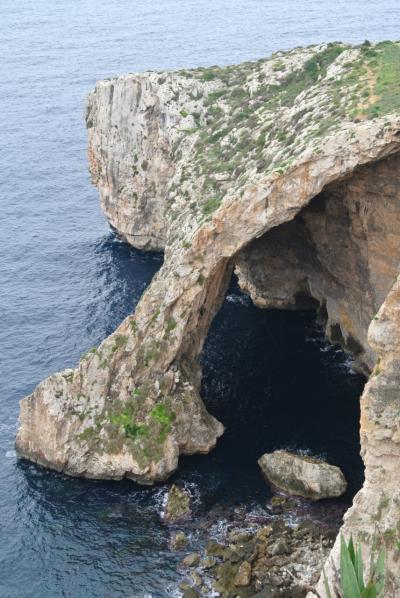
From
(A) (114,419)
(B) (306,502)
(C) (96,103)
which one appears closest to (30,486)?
(A) (114,419)

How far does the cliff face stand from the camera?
54781mm

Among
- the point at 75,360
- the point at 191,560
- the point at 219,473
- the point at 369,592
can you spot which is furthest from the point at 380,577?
the point at 75,360

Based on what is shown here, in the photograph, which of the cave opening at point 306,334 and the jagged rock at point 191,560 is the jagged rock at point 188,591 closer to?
the jagged rock at point 191,560

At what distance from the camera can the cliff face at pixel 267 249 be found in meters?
54.8

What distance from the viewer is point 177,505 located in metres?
Answer: 59.8

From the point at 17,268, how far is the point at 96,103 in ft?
63.8

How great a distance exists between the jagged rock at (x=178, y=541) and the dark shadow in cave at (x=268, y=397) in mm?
3915

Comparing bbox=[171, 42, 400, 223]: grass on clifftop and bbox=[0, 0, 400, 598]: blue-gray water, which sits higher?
bbox=[171, 42, 400, 223]: grass on clifftop

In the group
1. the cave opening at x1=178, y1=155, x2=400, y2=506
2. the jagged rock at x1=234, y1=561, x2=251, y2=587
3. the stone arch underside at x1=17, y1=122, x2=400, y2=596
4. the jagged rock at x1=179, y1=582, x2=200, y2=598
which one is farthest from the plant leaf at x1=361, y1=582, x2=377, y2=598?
the stone arch underside at x1=17, y1=122, x2=400, y2=596

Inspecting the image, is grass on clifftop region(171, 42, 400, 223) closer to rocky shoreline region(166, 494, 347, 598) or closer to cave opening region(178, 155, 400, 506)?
cave opening region(178, 155, 400, 506)

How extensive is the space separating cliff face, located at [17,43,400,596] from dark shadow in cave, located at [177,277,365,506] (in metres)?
2.00

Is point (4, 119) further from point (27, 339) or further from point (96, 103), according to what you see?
point (27, 339)

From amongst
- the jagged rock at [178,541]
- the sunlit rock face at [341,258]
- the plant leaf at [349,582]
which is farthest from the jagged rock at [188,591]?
the sunlit rock face at [341,258]

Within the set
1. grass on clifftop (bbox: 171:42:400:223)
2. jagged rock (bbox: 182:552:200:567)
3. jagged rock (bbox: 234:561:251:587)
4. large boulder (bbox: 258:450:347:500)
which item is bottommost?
jagged rock (bbox: 182:552:200:567)
